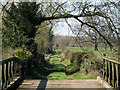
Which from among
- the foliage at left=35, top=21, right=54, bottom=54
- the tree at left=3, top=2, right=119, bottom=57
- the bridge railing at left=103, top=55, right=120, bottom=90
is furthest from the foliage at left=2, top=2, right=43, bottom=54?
the bridge railing at left=103, top=55, right=120, bottom=90

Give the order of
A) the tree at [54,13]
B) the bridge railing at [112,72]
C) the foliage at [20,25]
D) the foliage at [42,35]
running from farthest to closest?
the foliage at [42,35]
the tree at [54,13]
the foliage at [20,25]
the bridge railing at [112,72]

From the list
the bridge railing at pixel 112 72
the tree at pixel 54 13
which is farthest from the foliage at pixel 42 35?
the bridge railing at pixel 112 72

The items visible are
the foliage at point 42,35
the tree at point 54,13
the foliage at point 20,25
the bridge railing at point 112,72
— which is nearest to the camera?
the bridge railing at point 112,72

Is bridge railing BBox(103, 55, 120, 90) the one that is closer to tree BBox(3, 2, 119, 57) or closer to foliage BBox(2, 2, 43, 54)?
tree BBox(3, 2, 119, 57)

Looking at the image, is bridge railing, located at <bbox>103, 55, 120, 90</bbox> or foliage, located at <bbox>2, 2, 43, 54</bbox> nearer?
bridge railing, located at <bbox>103, 55, 120, 90</bbox>

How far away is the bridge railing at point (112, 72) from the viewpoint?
199cm

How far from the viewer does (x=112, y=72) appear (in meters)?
2.18

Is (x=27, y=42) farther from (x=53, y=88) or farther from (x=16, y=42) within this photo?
(x=53, y=88)

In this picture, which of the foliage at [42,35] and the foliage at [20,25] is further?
the foliage at [42,35]

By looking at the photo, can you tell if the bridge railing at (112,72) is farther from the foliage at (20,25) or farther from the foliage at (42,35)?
the foliage at (42,35)

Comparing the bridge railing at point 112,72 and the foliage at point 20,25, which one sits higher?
the foliage at point 20,25

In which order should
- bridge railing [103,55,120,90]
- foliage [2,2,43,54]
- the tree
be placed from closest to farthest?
bridge railing [103,55,120,90]
foliage [2,2,43,54]
the tree

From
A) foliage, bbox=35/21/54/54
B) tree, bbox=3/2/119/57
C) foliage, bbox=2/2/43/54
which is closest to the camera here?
foliage, bbox=2/2/43/54

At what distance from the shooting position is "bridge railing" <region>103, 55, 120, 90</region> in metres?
1.99
